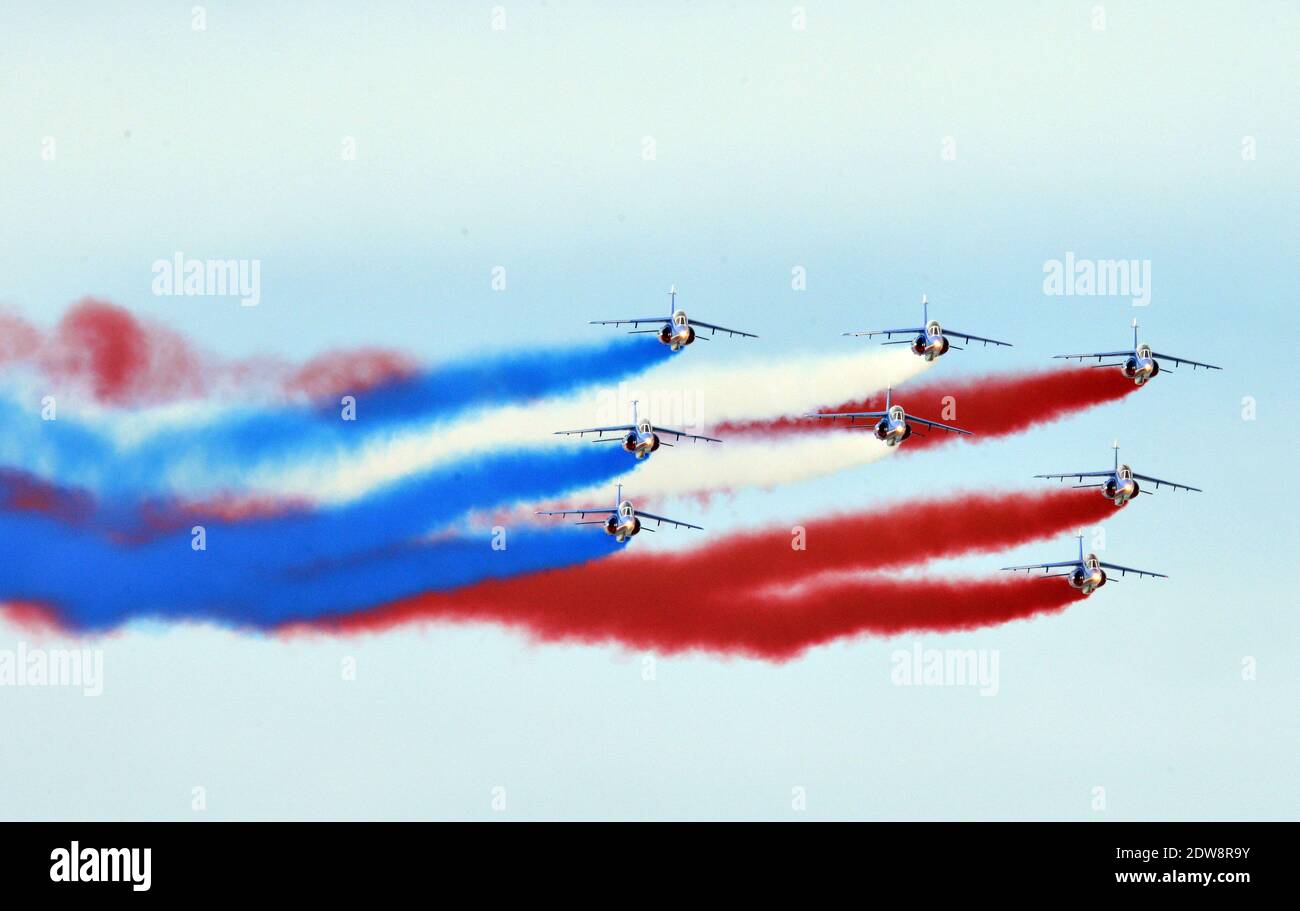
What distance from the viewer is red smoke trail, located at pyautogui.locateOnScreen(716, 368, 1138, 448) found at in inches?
2783

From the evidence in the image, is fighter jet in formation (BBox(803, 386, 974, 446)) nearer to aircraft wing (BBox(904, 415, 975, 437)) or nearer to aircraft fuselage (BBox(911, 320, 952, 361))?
aircraft wing (BBox(904, 415, 975, 437))

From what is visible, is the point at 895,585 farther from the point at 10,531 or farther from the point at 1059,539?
the point at 10,531

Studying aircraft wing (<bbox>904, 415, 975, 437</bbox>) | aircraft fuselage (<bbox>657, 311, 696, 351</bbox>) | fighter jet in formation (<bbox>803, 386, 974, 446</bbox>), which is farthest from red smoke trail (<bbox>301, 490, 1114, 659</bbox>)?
aircraft fuselage (<bbox>657, 311, 696, 351</bbox>)

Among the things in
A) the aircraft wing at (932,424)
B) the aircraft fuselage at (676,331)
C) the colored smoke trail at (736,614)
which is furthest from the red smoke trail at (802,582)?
the aircraft fuselage at (676,331)

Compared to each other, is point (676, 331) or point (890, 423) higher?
point (676, 331)

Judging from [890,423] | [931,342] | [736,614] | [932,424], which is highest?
[931,342]

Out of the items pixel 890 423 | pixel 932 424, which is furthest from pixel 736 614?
pixel 890 423

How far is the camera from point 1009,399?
235ft

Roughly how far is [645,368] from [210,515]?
57.5 ft

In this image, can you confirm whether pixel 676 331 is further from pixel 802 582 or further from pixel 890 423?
pixel 802 582
